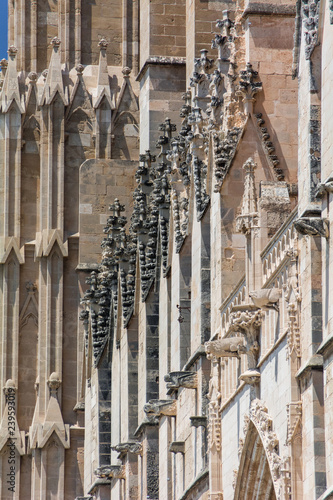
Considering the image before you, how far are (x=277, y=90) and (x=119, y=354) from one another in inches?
455

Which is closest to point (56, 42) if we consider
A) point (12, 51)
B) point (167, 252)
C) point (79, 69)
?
point (79, 69)

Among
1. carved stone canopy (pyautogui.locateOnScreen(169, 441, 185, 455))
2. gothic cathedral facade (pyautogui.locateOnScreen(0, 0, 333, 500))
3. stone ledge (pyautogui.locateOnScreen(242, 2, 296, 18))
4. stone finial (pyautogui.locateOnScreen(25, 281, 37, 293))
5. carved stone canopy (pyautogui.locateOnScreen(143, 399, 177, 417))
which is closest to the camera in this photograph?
gothic cathedral facade (pyautogui.locateOnScreen(0, 0, 333, 500))

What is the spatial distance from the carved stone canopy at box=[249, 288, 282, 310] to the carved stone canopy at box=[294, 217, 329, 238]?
10.1ft

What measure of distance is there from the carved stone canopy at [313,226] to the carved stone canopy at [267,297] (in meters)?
3.09

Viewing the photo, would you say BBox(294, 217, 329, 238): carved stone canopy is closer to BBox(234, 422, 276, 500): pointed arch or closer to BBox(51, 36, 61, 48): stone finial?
BBox(234, 422, 276, 500): pointed arch

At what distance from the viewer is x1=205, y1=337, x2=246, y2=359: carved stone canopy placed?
1374 inches

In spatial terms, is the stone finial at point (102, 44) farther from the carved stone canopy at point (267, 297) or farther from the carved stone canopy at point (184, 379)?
the carved stone canopy at point (267, 297)

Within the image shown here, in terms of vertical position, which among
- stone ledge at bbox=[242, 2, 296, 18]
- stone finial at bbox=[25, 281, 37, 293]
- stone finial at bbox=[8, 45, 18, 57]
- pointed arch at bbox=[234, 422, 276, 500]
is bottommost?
pointed arch at bbox=[234, 422, 276, 500]

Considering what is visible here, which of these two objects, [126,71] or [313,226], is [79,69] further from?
[313,226]

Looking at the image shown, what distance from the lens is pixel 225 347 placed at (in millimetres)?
35156

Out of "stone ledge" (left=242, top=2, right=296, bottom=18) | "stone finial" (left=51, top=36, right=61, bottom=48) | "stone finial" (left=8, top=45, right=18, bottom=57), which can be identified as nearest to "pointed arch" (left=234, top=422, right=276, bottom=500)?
"stone ledge" (left=242, top=2, right=296, bottom=18)

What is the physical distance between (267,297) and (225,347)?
309cm

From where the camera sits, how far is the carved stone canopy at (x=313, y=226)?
95.1 feet

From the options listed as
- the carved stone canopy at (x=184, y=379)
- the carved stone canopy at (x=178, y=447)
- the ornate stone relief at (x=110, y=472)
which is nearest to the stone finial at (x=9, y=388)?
the ornate stone relief at (x=110, y=472)
